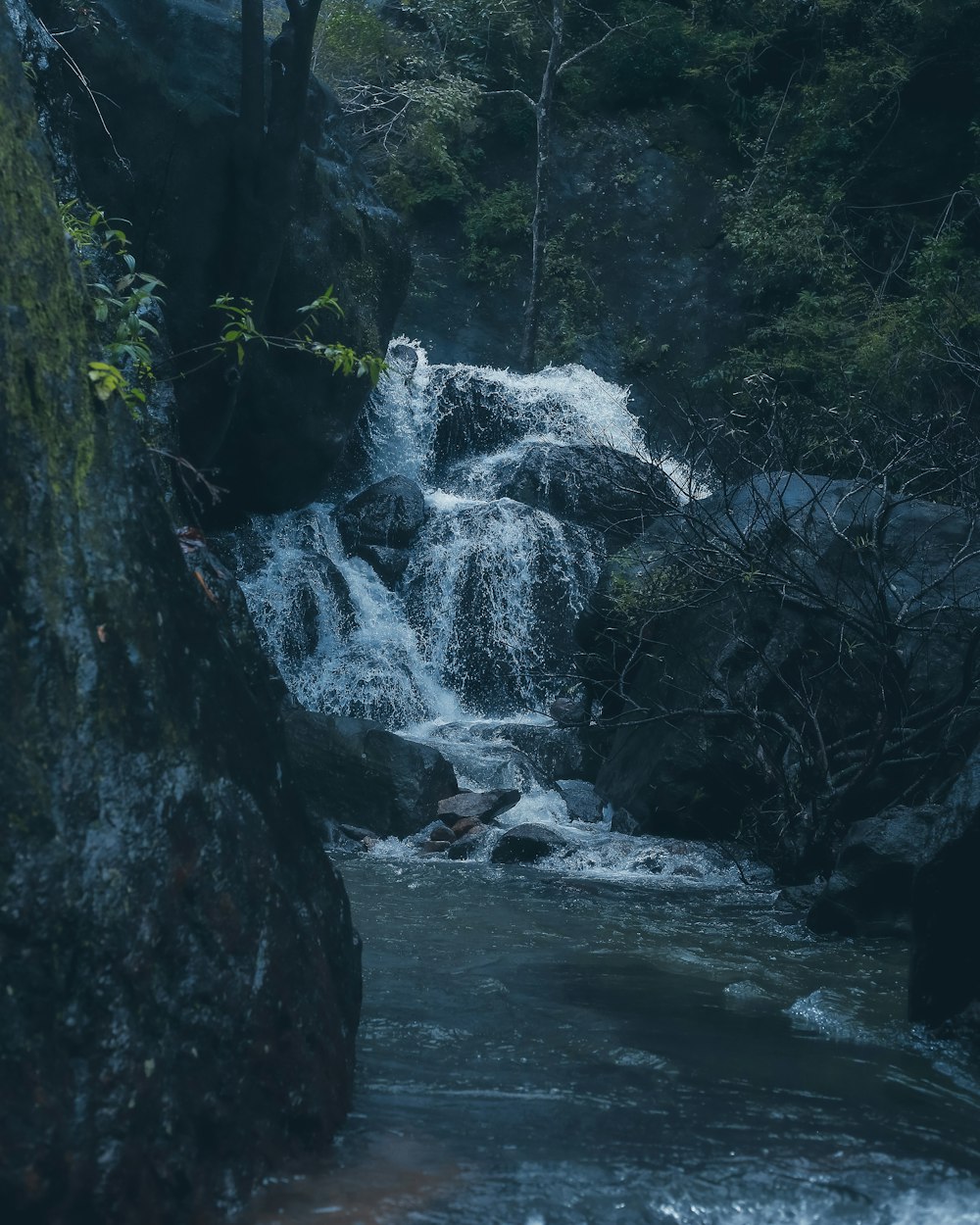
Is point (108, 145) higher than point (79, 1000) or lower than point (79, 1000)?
higher

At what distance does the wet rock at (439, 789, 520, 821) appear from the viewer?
946 centimetres

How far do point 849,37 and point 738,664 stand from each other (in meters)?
16.5

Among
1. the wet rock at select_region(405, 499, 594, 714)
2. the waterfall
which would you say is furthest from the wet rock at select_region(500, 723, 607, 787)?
the wet rock at select_region(405, 499, 594, 714)

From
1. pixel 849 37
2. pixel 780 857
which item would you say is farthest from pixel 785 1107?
pixel 849 37

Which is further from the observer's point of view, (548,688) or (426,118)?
(426,118)

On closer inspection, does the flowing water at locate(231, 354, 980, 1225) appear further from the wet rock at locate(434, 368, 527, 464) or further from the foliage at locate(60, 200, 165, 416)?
the wet rock at locate(434, 368, 527, 464)

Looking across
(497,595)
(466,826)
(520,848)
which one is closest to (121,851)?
(520,848)

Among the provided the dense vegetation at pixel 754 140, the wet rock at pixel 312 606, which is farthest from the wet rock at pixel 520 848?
the dense vegetation at pixel 754 140

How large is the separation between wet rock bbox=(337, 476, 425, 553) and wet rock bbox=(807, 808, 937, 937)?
902 cm

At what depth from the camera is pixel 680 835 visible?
910 cm

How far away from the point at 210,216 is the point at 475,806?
21.8 ft

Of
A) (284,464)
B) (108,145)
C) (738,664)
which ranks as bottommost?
(738,664)

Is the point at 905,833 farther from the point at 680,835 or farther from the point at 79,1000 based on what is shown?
the point at 79,1000

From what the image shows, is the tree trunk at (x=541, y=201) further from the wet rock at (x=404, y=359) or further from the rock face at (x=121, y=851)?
the rock face at (x=121, y=851)
